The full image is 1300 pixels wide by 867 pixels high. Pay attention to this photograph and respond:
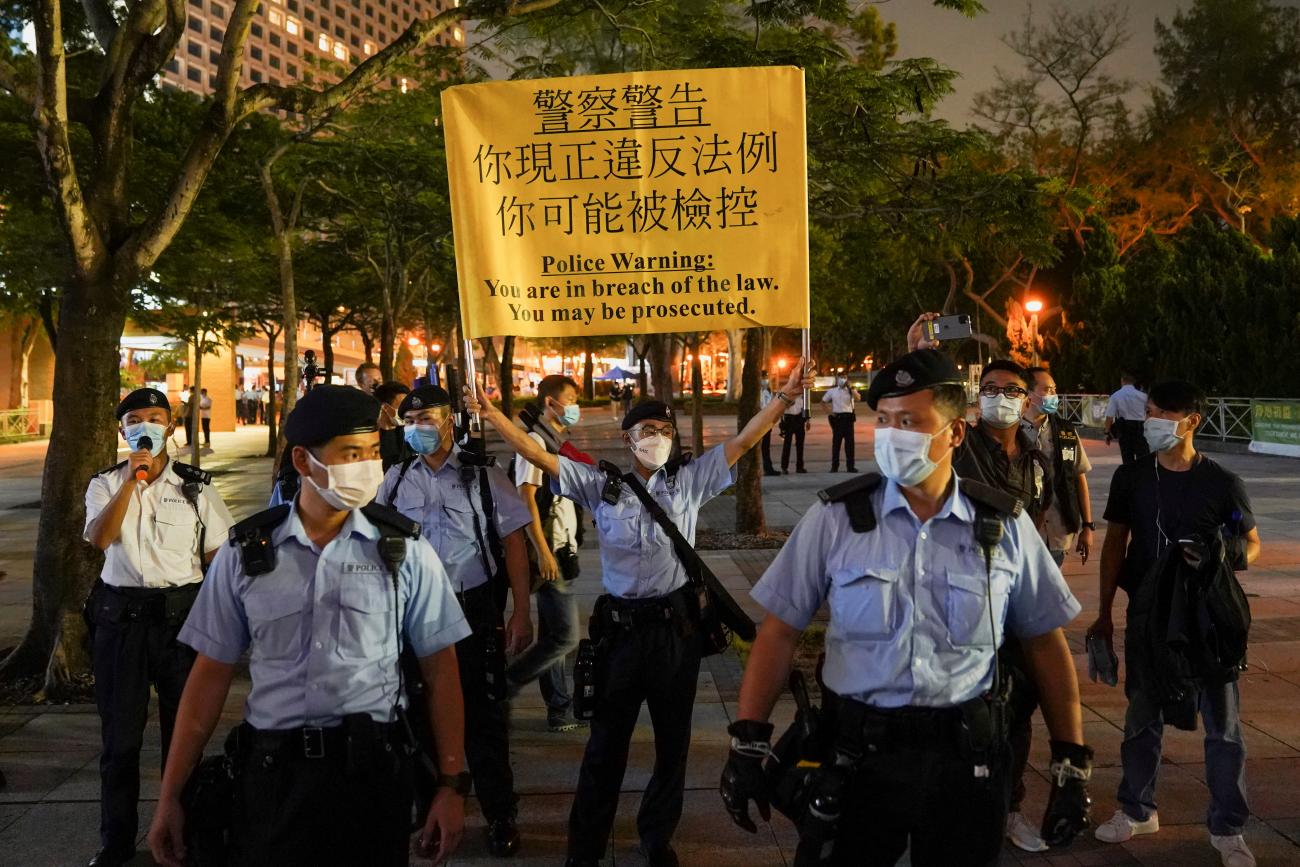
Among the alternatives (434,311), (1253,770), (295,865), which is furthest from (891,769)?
(434,311)

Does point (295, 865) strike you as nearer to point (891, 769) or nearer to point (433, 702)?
point (433, 702)

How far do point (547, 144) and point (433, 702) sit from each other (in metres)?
3.03

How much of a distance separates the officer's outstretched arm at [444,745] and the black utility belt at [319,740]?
0.66ft

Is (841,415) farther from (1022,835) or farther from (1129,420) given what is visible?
(1022,835)

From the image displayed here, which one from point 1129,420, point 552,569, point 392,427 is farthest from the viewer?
point 1129,420

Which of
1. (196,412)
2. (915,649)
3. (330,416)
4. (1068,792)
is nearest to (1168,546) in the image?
(1068,792)

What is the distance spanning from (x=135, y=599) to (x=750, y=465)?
337 inches

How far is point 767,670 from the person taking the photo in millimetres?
2844

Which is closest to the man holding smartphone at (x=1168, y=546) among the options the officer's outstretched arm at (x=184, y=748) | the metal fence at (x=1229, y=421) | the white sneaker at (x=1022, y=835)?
the white sneaker at (x=1022, y=835)

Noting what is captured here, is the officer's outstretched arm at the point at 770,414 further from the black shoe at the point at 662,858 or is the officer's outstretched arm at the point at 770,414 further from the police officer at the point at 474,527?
the black shoe at the point at 662,858

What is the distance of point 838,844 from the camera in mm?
2779

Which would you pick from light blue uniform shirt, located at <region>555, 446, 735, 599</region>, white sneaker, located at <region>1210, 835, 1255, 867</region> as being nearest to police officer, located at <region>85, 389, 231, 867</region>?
light blue uniform shirt, located at <region>555, 446, 735, 599</region>

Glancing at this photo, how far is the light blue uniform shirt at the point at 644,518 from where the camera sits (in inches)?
170

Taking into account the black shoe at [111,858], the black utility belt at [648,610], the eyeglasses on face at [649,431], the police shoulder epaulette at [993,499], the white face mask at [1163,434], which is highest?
the eyeglasses on face at [649,431]
